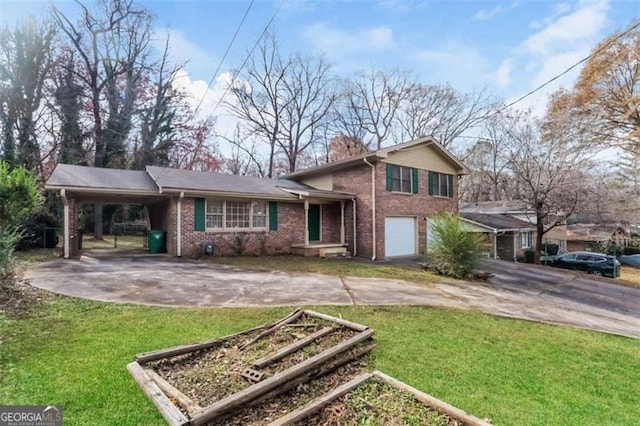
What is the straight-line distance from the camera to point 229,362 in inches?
144

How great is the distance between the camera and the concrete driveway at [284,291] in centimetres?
663

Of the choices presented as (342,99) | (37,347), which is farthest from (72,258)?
(342,99)

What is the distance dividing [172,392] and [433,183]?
16.1m

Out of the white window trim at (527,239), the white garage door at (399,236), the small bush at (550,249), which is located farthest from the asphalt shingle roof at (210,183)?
the small bush at (550,249)

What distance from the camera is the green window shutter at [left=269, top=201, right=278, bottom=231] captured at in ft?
45.9

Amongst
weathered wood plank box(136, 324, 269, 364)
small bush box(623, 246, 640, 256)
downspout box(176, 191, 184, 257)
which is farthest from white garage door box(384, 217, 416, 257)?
small bush box(623, 246, 640, 256)

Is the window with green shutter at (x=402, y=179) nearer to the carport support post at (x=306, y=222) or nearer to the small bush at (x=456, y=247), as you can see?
the carport support post at (x=306, y=222)

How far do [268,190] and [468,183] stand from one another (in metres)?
30.3

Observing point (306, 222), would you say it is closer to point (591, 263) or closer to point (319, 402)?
point (319, 402)

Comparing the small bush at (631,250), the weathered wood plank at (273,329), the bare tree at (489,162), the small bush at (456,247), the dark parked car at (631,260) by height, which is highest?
the bare tree at (489,162)

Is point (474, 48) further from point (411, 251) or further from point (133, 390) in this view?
point (133, 390)

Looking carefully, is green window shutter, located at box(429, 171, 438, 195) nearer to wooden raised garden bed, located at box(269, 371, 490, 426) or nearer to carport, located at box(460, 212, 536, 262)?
carport, located at box(460, 212, 536, 262)

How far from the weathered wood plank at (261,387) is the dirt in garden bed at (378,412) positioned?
49 cm

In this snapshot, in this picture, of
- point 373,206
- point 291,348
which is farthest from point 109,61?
point 291,348
